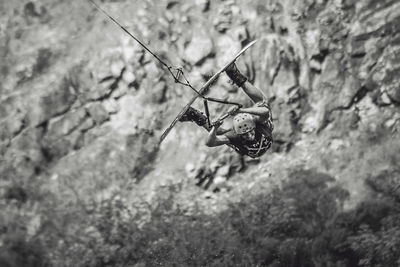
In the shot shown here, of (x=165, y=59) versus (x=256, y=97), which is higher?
(x=165, y=59)

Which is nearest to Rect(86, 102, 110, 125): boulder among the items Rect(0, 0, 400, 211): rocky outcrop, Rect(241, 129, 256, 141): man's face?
Rect(0, 0, 400, 211): rocky outcrop

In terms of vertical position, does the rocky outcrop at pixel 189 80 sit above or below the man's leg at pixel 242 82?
above

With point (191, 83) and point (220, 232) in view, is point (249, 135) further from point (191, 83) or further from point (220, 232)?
point (191, 83)

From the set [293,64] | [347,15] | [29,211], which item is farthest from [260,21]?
[29,211]

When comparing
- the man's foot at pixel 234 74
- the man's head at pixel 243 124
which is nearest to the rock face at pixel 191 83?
the man's head at pixel 243 124

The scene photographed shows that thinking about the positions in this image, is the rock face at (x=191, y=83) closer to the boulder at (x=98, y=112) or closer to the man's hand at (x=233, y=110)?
the boulder at (x=98, y=112)

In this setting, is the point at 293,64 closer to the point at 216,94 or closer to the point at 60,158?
the point at 216,94
